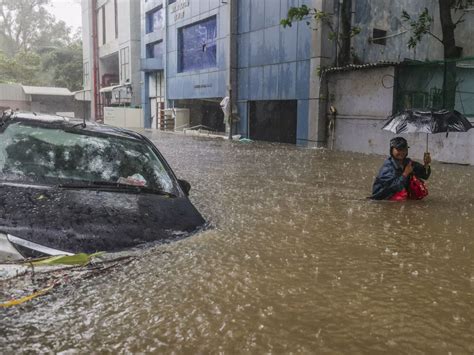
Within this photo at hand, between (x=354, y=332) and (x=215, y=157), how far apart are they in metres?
11.3

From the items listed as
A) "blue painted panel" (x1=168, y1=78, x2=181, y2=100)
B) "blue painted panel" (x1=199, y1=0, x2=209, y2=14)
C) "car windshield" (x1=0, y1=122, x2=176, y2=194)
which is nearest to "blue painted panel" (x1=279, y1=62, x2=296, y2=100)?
"blue painted panel" (x1=199, y1=0, x2=209, y2=14)

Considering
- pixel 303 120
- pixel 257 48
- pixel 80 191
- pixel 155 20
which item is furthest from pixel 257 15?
pixel 80 191

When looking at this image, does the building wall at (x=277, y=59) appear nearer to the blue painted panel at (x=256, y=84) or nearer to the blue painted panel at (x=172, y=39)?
the blue painted panel at (x=256, y=84)

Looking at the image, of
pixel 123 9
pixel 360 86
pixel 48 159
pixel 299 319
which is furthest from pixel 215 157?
pixel 123 9

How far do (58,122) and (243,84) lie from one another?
748 inches

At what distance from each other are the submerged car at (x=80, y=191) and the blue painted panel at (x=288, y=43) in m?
15.9

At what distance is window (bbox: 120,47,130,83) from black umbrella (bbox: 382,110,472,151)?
33.6 meters

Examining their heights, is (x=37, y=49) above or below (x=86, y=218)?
above

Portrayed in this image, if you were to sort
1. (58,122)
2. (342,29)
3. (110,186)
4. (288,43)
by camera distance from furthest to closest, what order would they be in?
1. (288,43)
2. (342,29)
3. (58,122)
4. (110,186)

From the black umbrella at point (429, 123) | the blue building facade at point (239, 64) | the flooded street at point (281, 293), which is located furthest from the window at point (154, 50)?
the flooded street at point (281, 293)

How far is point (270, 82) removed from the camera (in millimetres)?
21141

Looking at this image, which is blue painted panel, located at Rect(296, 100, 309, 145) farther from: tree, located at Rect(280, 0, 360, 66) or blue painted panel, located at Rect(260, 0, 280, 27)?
blue painted panel, located at Rect(260, 0, 280, 27)

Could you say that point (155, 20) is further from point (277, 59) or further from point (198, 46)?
point (277, 59)

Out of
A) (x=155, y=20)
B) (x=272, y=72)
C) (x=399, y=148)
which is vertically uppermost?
(x=155, y=20)
